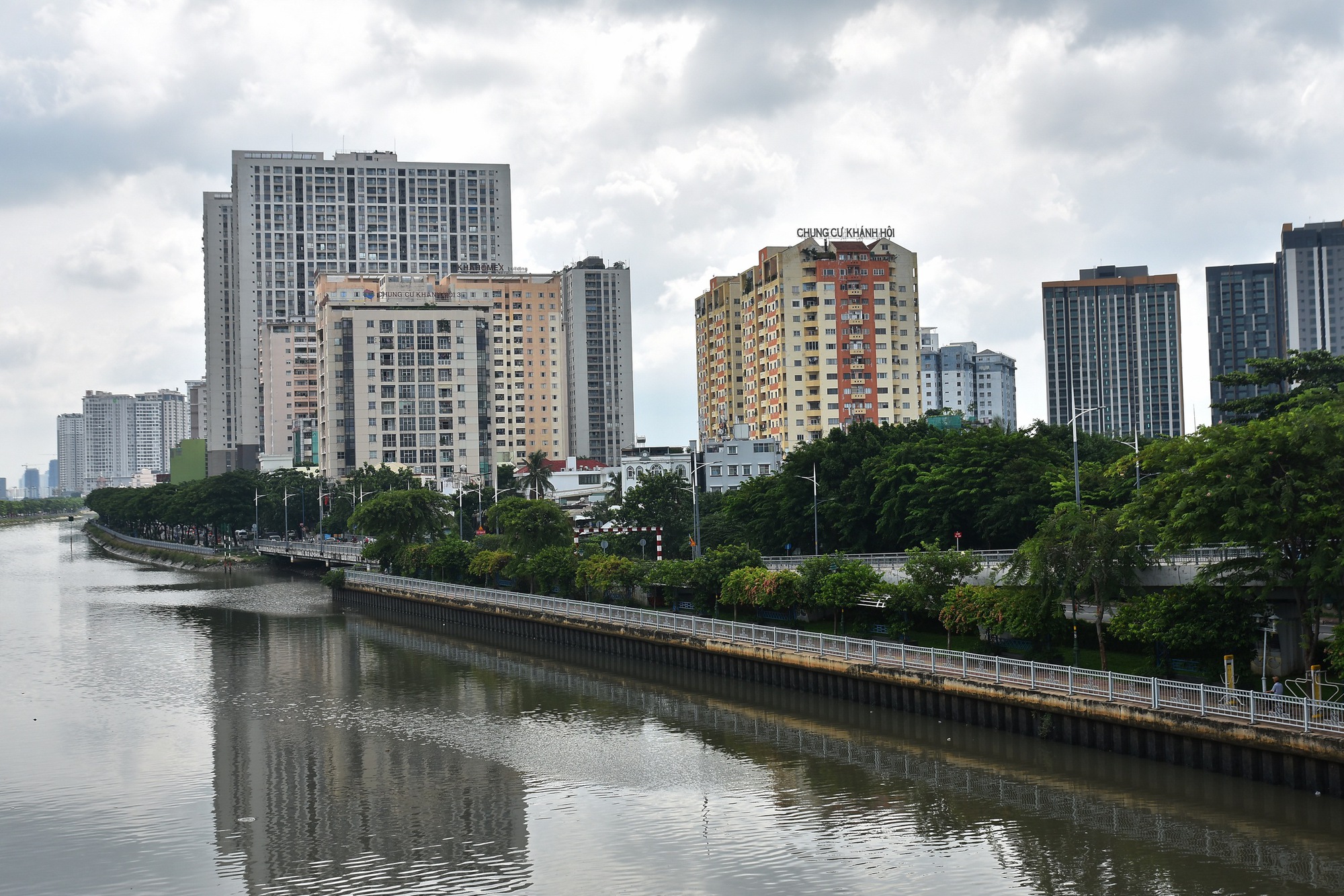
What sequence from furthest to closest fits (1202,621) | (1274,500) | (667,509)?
(667,509)
(1202,621)
(1274,500)

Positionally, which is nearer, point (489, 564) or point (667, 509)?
point (489, 564)

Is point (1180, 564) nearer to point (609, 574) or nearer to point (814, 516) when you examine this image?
point (814, 516)

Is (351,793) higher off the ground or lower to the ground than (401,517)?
lower

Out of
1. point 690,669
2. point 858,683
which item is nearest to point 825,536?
point 690,669

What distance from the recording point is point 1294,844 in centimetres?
3478

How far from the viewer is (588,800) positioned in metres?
42.0

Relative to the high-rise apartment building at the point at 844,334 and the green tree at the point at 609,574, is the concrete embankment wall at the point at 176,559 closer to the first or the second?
the high-rise apartment building at the point at 844,334

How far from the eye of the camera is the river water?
112 ft

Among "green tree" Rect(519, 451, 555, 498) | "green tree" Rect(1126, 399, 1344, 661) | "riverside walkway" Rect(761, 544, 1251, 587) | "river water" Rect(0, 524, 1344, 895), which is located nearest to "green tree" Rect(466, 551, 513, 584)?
"river water" Rect(0, 524, 1344, 895)

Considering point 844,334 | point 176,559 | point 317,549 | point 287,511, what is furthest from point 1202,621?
point 176,559

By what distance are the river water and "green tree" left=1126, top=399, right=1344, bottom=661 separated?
7.44m

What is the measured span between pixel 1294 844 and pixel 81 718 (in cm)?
5034

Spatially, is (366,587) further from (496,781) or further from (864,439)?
(496,781)

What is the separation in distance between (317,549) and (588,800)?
116132mm
